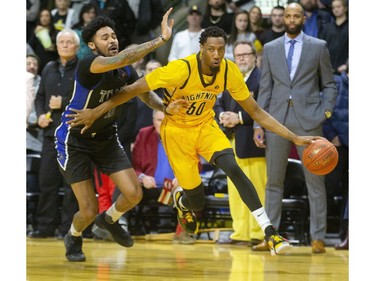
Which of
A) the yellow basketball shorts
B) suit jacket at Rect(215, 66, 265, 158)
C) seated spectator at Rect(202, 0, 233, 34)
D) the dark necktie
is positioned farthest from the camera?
seated spectator at Rect(202, 0, 233, 34)

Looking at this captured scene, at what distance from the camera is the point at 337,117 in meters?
9.36

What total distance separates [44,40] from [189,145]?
5161mm

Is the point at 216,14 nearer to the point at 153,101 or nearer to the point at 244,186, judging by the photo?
the point at 153,101

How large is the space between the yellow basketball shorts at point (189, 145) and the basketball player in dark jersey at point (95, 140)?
0.25 metres

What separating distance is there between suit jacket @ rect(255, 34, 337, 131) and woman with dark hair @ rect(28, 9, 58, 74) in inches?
164

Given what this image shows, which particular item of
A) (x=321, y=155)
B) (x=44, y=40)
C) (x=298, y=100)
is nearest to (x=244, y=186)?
(x=321, y=155)

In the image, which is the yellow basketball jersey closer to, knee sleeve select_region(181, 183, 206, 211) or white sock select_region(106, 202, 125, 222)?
knee sleeve select_region(181, 183, 206, 211)

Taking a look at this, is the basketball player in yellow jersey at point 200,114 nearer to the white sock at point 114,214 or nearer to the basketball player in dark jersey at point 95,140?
the basketball player in dark jersey at point 95,140

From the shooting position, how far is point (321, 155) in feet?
21.8

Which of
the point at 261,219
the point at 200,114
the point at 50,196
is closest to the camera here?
the point at 261,219

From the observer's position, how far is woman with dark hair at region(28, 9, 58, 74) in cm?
1172

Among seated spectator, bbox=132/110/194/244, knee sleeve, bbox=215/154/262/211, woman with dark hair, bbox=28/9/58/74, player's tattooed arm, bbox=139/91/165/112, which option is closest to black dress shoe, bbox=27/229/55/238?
seated spectator, bbox=132/110/194/244

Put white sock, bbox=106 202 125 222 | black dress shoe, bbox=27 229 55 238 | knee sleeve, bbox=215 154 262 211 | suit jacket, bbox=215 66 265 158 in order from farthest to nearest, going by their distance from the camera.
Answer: black dress shoe, bbox=27 229 55 238 → suit jacket, bbox=215 66 265 158 → white sock, bbox=106 202 125 222 → knee sleeve, bbox=215 154 262 211
